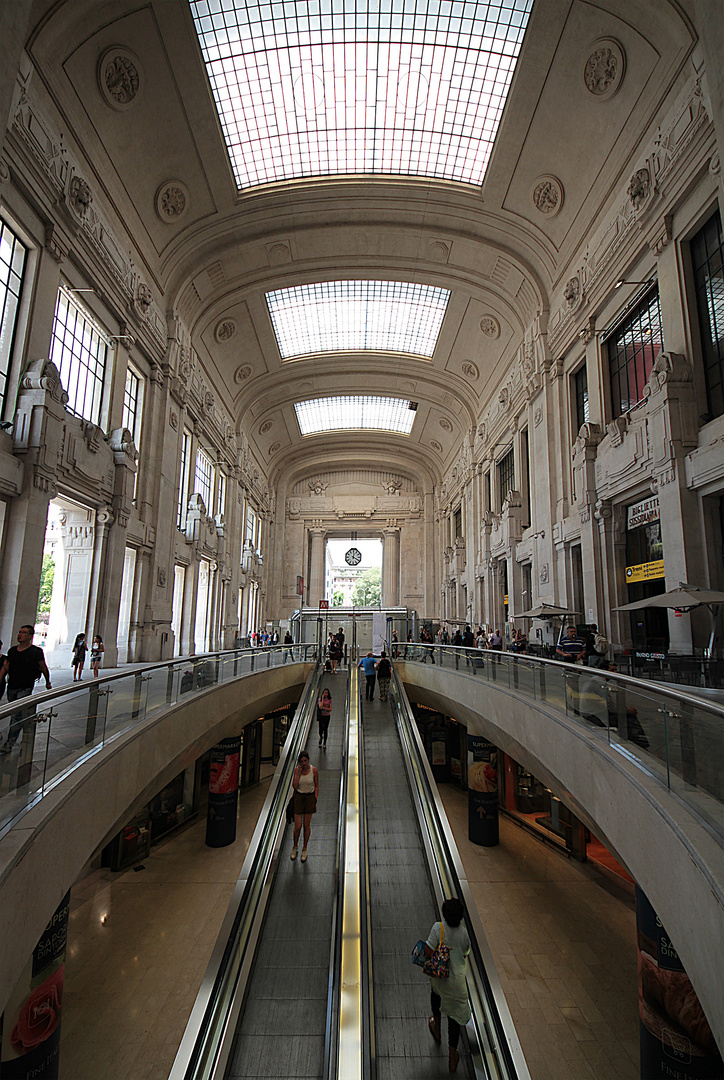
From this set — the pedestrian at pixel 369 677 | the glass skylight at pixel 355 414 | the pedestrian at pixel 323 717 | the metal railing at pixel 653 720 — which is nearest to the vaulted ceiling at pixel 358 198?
the glass skylight at pixel 355 414

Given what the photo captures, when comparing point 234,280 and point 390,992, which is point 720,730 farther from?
point 234,280

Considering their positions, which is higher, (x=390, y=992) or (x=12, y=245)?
(x=12, y=245)

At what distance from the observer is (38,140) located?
11.8 metres

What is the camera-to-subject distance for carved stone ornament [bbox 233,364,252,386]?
27.6 m

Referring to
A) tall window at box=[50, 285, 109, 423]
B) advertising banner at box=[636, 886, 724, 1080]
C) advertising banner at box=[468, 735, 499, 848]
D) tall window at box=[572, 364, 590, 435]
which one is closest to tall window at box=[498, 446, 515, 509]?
tall window at box=[572, 364, 590, 435]

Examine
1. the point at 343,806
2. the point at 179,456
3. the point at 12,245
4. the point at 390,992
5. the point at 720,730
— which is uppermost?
the point at 12,245

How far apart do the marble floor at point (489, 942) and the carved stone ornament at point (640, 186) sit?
1494 centimetres

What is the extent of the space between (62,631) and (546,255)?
18.0 meters

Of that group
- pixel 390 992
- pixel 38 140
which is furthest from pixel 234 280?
pixel 390 992

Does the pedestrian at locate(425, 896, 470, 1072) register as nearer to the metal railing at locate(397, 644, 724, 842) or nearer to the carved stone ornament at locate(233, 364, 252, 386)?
the metal railing at locate(397, 644, 724, 842)

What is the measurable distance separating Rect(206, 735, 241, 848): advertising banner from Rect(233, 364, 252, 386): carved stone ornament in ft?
62.2

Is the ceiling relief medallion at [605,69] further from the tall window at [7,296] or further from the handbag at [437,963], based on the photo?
the handbag at [437,963]

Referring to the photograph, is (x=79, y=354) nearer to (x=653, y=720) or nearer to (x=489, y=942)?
(x=653, y=720)

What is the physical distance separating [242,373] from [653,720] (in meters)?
26.4
